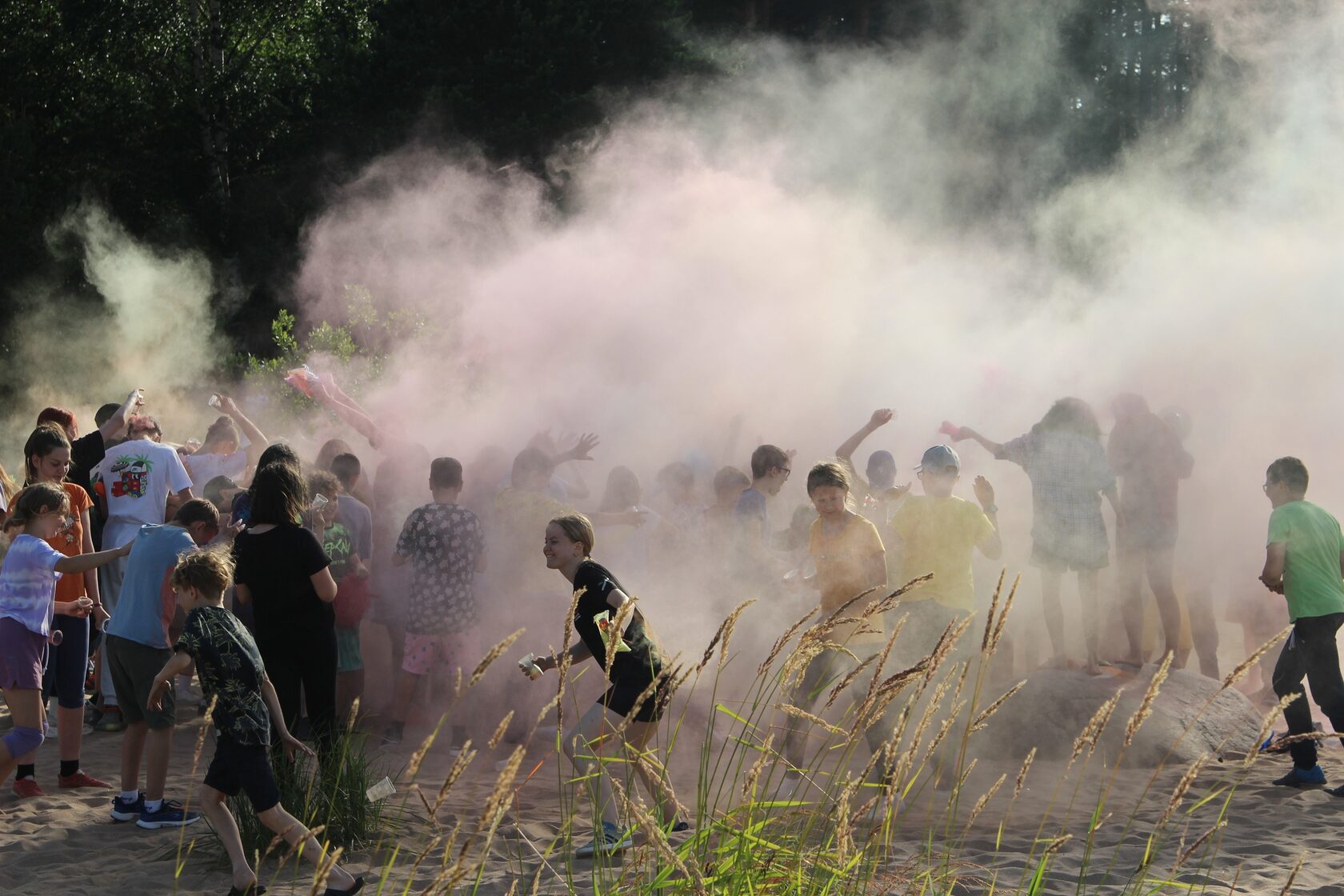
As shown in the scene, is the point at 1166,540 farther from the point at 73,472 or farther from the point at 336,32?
the point at 336,32

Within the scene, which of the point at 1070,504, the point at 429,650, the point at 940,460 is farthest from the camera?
the point at 1070,504

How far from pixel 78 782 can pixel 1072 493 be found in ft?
16.8

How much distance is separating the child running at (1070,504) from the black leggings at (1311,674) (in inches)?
55.6

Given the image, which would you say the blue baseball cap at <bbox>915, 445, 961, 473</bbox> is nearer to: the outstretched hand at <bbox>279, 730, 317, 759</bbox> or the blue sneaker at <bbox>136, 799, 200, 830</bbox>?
the outstretched hand at <bbox>279, 730, 317, 759</bbox>

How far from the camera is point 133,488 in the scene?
6582 millimetres

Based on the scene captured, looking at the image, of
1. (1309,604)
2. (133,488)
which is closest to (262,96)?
(133,488)

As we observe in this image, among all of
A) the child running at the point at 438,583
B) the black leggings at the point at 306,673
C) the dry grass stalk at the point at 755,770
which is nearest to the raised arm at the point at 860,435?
the child running at the point at 438,583

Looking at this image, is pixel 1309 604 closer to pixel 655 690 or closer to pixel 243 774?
pixel 655 690

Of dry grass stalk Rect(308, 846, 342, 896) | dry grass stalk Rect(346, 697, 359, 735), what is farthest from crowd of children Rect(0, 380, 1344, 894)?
dry grass stalk Rect(308, 846, 342, 896)

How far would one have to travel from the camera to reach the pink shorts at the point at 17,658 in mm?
5191

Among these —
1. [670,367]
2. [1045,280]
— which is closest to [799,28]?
[1045,280]

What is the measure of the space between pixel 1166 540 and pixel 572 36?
14428 mm

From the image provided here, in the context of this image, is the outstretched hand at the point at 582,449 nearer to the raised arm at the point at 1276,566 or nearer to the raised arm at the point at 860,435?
the raised arm at the point at 860,435

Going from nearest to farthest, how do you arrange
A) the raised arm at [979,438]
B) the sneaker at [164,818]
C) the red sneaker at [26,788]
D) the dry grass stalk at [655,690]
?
the dry grass stalk at [655,690] → the sneaker at [164,818] → the red sneaker at [26,788] → the raised arm at [979,438]
